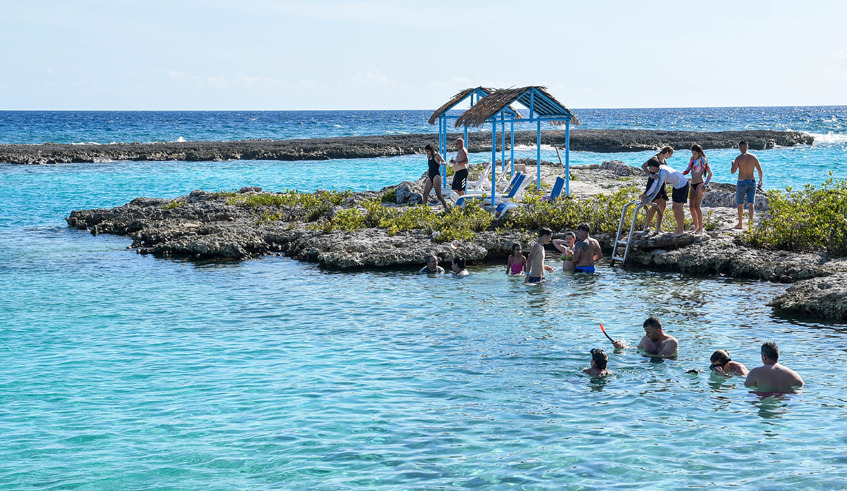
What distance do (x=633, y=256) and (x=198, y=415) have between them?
10966 mm

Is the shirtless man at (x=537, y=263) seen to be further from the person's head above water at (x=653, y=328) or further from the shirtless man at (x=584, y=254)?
the person's head above water at (x=653, y=328)

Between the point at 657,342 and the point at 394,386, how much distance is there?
145 inches

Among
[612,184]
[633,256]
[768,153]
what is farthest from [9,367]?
[768,153]

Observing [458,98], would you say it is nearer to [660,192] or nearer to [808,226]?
[660,192]

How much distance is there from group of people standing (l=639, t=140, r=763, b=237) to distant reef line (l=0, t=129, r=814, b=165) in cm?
4435

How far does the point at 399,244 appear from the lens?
17797 millimetres

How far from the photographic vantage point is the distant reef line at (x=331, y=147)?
183 feet

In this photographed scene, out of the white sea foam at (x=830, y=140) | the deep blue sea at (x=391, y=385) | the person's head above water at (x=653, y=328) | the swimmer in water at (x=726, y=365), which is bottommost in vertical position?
the deep blue sea at (x=391, y=385)

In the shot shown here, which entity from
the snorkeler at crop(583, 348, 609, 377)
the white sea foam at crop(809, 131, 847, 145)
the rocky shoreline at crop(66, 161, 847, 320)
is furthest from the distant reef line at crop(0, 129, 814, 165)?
the snorkeler at crop(583, 348, 609, 377)

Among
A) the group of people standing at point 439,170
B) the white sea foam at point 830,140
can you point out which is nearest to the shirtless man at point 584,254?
the group of people standing at point 439,170

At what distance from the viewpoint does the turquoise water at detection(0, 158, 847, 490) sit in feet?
24.3

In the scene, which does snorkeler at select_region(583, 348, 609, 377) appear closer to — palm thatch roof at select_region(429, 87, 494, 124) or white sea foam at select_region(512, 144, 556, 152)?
palm thatch roof at select_region(429, 87, 494, 124)

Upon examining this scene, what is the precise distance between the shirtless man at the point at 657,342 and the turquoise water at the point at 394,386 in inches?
7.8

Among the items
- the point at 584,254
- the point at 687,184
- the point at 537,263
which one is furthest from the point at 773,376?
the point at 687,184
